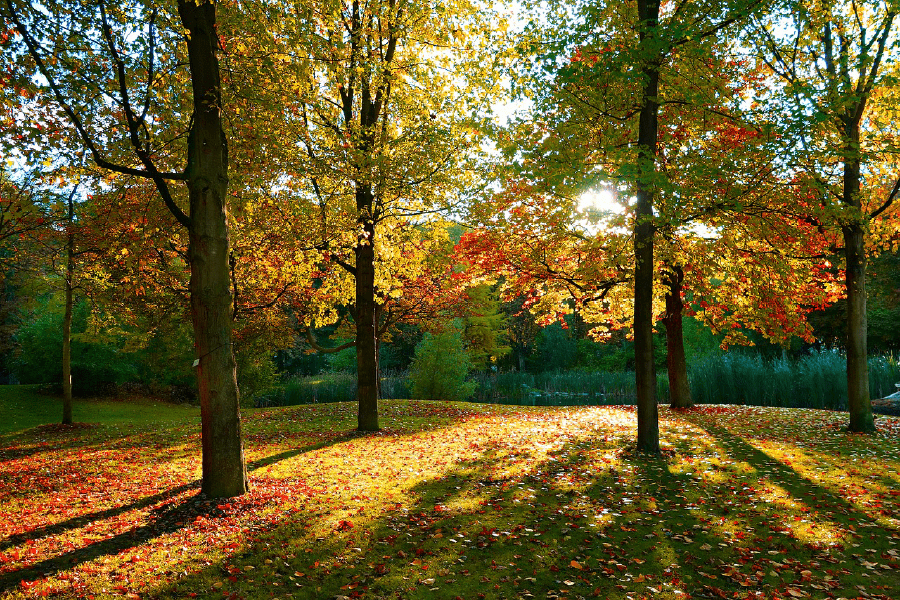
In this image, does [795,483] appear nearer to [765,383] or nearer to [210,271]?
[210,271]

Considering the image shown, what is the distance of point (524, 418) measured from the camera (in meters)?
13.9

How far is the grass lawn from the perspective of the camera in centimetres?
409

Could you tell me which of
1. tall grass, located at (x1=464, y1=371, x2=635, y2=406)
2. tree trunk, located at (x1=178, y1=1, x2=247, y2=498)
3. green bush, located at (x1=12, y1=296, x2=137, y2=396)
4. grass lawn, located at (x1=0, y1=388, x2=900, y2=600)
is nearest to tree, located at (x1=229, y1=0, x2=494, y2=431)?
tree trunk, located at (x1=178, y1=1, x2=247, y2=498)

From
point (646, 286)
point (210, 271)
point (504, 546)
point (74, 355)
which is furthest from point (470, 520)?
point (74, 355)

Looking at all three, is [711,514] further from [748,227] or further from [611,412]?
[611,412]

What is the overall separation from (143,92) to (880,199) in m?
13.3

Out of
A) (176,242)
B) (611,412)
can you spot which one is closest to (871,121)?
(611,412)

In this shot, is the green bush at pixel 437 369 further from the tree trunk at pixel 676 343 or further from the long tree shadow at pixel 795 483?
the long tree shadow at pixel 795 483

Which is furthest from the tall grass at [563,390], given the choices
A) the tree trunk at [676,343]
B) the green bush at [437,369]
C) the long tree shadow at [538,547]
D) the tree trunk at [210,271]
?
the tree trunk at [210,271]

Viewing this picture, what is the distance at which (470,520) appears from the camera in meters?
5.51

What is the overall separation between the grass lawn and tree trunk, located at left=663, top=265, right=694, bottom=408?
4425mm

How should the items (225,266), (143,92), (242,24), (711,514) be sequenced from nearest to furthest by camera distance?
(711,514) < (225,266) < (143,92) < (242,24)

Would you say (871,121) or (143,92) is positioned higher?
(871,121)

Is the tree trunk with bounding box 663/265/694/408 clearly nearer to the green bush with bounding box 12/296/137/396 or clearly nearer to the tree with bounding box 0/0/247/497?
the tree with bounding box 0/0/247/497
